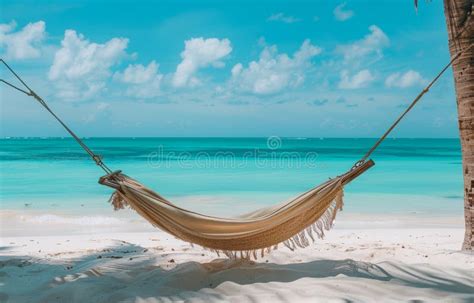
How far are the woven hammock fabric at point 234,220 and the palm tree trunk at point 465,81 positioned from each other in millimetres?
885

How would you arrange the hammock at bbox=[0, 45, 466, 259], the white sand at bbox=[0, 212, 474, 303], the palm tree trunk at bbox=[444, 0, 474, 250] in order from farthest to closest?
the palm tree trunk at bbox=[444, 0, 474, 250], the hammock at bbox=[0, 45, 466, 259], the white sand at bbox=[0, 212, 474, 303]

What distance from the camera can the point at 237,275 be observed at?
2.20 meters

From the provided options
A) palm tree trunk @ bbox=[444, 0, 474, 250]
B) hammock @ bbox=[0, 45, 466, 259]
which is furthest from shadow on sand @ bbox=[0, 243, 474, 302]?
palm tree trunk @ bbox=[444, 0, 474, 250]

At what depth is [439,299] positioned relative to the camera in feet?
5.99

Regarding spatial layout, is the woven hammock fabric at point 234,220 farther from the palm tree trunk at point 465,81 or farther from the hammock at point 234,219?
the palm tree trunk at point 465,81

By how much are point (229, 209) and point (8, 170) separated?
970 centimetres

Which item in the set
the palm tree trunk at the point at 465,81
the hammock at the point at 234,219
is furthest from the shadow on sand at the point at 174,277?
the palm tree trunk at the point at 465,81

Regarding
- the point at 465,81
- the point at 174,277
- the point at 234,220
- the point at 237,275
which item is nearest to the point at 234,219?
the point at 234,220

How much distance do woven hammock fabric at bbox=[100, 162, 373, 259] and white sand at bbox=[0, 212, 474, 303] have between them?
164 mm

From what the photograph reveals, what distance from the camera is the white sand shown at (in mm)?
1917

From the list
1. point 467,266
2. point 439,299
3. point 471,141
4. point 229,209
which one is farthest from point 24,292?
point 229,209

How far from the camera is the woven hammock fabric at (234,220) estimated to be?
7.13ft

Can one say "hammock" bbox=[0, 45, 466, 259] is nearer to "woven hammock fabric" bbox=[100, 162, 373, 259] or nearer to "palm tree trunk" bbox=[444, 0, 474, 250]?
"woven hammock fabric" bbox=[100, 162, 373, 259]

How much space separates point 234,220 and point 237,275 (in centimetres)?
25
